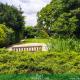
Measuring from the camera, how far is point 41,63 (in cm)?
1457

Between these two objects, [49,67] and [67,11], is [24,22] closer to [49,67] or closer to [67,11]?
[67,11]

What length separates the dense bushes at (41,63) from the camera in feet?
43.8

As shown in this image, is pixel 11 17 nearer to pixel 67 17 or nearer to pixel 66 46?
pixel 67 17

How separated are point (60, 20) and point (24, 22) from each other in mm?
14369

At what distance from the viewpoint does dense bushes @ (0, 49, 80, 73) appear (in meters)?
13.4

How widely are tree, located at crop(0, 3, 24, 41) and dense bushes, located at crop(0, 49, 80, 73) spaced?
28.9m

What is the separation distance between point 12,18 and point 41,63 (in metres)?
32.6

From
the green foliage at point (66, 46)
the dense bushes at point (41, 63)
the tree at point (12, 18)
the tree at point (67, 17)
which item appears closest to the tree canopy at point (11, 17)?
the tree at point (12, 18)

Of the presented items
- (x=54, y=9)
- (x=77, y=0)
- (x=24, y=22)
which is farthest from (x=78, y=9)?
(x=24, y=22)

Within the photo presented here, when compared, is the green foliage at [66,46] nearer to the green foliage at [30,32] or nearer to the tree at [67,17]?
the tree at [67,17]

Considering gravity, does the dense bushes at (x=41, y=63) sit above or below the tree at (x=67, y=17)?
below

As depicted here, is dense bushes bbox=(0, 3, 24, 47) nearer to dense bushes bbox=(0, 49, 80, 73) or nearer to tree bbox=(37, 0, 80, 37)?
tree bbox=(37, 0, 80, 37)

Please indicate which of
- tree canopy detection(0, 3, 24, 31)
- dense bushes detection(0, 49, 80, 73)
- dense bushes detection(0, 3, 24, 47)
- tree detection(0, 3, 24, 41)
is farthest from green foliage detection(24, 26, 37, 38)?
dense bushes detection(0, 49, 80, 73)

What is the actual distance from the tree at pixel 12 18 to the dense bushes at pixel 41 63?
28873mm
